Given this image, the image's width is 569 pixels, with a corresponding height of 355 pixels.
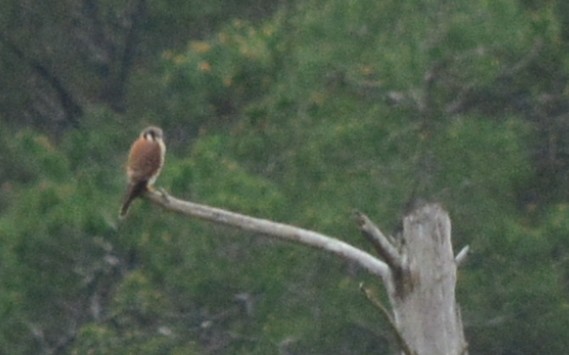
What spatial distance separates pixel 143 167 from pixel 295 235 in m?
2.66

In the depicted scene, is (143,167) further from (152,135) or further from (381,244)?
(381,244)

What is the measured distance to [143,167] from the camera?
23.5 ft

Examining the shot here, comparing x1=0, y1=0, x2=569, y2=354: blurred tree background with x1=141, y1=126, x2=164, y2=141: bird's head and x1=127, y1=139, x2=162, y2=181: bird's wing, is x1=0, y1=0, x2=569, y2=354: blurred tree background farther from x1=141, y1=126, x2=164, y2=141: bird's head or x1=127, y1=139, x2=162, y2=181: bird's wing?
x1=127, y1=139, x2=162, y2=181: bird's wing

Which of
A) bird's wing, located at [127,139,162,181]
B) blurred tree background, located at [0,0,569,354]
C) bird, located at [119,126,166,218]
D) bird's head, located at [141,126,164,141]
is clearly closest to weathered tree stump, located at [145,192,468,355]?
bird, located at [119,126,166,218]

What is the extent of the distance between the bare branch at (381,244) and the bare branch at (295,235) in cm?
5

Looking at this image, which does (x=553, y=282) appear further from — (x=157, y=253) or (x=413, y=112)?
(x=157, y=253)

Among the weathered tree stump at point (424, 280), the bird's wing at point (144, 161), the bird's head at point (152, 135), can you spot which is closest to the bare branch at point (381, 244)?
the weathered tree stump at point (424, 280)

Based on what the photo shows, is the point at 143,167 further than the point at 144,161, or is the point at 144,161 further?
the point at 144,161

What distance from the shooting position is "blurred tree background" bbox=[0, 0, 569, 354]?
1164 centimetres

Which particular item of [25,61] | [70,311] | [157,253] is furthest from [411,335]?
[25,61]

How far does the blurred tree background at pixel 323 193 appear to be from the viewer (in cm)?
1164

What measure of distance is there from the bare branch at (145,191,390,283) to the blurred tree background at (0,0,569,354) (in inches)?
247

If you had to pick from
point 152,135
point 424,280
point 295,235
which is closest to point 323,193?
point 152,135

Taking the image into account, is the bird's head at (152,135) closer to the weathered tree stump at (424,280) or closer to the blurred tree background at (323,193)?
the blurred tree background at (323,193)
